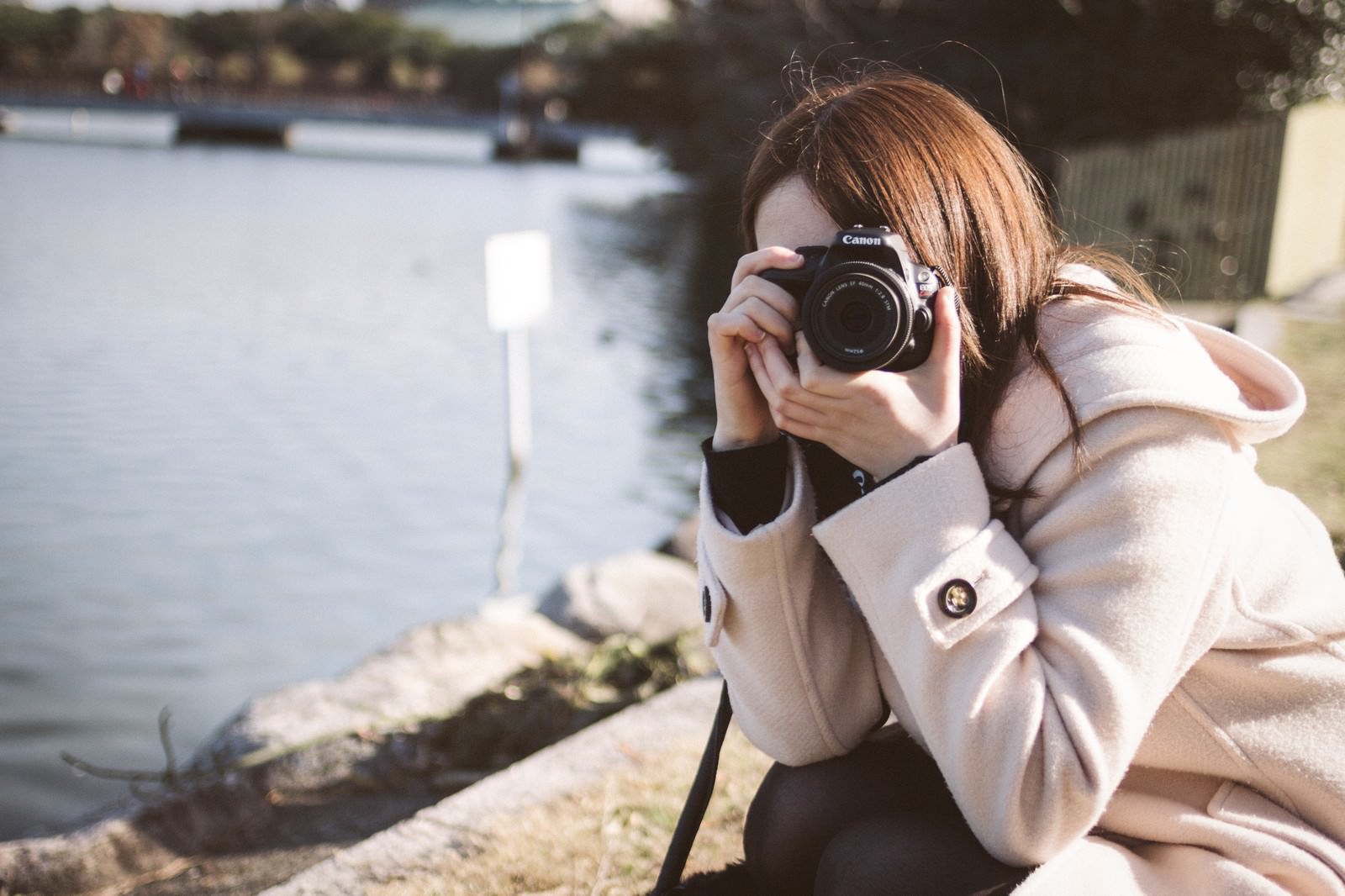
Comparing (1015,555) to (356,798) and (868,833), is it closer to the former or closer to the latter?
(868,833)

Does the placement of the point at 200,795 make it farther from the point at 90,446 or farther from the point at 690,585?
the point at 90,446

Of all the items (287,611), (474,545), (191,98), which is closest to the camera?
(287,611)

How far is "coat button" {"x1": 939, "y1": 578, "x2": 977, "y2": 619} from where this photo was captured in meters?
1.21

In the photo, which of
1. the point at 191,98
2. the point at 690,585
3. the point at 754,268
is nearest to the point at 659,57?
the point at 191,98

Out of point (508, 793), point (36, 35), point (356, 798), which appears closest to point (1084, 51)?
point (356, 798)

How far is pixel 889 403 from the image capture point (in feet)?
4.16

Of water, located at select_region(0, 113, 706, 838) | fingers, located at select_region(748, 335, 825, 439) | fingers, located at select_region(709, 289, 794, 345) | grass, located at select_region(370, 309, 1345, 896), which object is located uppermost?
fingers, located at select_region(709, 289, 794, 345)

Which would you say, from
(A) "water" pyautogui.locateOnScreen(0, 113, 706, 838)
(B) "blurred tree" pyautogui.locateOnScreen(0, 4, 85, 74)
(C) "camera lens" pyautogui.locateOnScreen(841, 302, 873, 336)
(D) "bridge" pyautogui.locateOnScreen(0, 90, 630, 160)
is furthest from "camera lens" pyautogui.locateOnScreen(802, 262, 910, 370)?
(B) "blurred tree" pyautogui.locateOnScreen(0, 4, 85, 74)

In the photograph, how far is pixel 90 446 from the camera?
645 cm

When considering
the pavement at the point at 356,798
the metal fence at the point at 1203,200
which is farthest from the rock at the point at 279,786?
the metal fence at the point at 1203,200

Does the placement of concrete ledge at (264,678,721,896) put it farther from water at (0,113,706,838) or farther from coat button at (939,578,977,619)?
water at (0,113,706,838)

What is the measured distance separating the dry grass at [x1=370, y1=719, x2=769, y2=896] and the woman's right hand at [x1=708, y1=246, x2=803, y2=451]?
2.58ft

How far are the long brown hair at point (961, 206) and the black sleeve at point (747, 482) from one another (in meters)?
0.22

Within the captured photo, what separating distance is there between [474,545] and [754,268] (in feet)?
14.2
